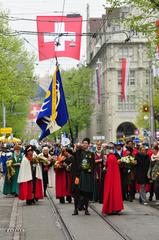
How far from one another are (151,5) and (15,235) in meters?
9.71

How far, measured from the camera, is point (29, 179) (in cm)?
2084

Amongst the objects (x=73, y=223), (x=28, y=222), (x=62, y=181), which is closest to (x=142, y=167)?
(x=62, y=181)

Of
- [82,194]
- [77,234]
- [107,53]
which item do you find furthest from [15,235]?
[107,53]

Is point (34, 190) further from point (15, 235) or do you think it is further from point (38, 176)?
point (15, 235)

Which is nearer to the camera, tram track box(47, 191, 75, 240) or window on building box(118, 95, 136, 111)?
tram track box(47, 191, 75, 240)

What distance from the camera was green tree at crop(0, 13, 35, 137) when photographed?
45688 mm

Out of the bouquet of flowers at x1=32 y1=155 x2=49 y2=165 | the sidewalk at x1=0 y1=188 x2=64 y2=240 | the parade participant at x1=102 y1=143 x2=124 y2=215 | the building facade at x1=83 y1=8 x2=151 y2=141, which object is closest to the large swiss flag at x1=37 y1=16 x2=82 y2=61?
the bouquet of flowers at x1=32 y1=155 x2=49 y2=165

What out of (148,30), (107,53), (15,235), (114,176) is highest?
(107,53)

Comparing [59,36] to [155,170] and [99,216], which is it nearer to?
[155,170]

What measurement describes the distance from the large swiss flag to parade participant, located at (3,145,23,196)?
5.94 m

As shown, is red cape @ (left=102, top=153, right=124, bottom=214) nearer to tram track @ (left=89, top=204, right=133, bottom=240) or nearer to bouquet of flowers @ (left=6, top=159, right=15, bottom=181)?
tram track @ (left=89, top=204, right=133, bottom=240)

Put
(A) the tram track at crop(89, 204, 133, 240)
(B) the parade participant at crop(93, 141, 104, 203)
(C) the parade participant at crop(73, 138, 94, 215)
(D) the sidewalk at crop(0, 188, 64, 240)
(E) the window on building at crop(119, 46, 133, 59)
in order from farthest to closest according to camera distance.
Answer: (E) the window on building at crop(119, 46, 133, 59) < (B) the parade participant at crop(93, 141, 104, 203) < (C) the parade participant at crop(73, 138, 94, 215) < (D) the sidewalk at crop(0, 188, 64, 240) < (A) the tram track at crop(89, 204, 133, 240)

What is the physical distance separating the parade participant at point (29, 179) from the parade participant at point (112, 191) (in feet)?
12.0

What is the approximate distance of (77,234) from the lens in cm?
1365
